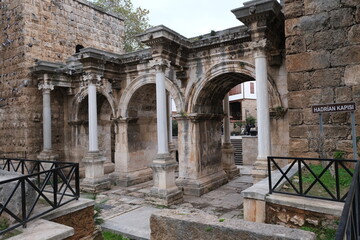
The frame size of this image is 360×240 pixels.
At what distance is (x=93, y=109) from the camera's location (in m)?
10.8

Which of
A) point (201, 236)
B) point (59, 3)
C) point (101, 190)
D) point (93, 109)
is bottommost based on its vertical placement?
point (101, 190)

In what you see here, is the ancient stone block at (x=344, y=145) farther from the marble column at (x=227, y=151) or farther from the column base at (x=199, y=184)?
the marble column at (x=227, y=151)

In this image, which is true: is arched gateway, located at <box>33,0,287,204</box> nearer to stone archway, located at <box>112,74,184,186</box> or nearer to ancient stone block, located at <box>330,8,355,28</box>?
stone archway, located at <box>112,74,184,186</box>

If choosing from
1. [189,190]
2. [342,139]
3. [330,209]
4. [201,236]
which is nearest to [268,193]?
[330,209]

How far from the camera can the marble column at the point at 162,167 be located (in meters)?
8.34

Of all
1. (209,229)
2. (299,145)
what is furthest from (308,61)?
(209,229)

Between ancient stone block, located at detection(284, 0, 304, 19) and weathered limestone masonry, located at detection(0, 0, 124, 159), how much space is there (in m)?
11.0

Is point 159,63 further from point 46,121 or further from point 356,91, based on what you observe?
point 46,121

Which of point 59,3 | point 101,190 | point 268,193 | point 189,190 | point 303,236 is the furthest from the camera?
point 59,3

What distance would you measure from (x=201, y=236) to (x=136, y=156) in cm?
899

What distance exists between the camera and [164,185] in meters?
8.41

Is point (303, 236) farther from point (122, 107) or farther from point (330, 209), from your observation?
point (122, 107)

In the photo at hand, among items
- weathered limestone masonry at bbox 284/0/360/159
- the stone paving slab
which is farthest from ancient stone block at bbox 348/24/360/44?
the stone paving slab

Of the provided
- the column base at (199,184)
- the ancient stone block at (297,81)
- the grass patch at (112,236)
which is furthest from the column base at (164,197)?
the ancient stone block at (297,81)
